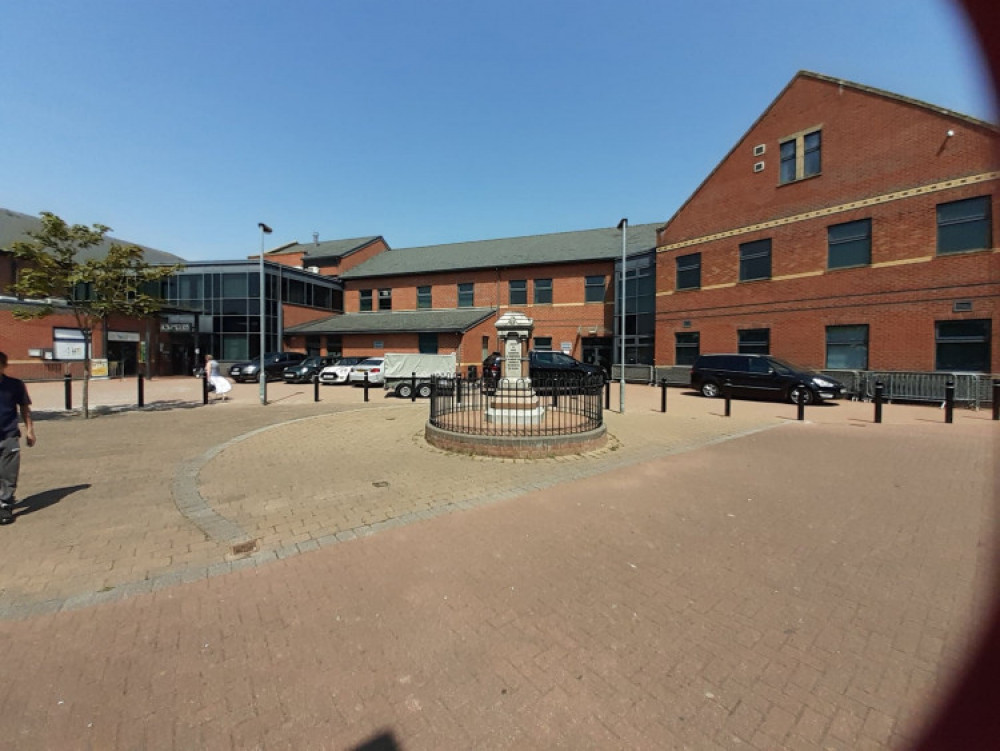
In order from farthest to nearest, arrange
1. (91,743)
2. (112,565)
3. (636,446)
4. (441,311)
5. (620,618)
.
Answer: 1. (441,311)
2. (636,446)
3. (112,565)
4. (620,618)
5. (91,743)

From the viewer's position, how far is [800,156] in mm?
18891

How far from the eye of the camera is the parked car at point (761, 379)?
1448cm

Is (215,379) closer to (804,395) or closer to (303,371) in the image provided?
(303,371)

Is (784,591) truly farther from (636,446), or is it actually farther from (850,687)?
(636,446)

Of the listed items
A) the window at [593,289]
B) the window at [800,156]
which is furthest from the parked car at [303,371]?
the window at [800,156]

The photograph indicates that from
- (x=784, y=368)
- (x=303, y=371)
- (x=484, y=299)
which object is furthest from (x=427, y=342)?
(x=784, y=368)

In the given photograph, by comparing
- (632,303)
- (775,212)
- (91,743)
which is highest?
(775,212)

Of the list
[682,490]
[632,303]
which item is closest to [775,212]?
[632,303]

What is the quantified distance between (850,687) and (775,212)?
2173cm

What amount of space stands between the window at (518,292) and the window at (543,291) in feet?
2.65

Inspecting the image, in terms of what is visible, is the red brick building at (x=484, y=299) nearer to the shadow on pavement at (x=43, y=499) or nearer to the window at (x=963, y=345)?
the window at (x=963, y=345)

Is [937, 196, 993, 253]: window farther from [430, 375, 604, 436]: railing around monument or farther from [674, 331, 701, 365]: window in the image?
[430, 375, 604, 436]: railing around monument

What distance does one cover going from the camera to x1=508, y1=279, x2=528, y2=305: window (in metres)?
31.9

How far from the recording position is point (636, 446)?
8375 mm
